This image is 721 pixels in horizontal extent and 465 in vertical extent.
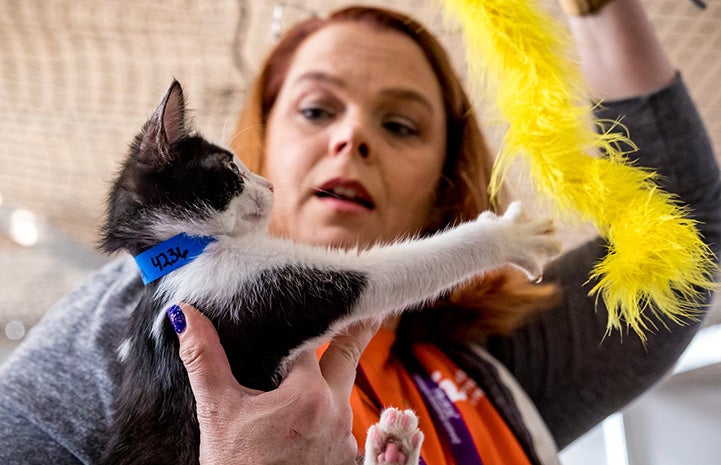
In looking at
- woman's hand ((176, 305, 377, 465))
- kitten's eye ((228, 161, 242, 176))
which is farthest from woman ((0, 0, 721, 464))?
kitten's eye ((228, 161, 242, 176))

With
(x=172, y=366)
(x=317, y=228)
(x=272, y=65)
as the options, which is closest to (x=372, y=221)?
(x=317, y=228)

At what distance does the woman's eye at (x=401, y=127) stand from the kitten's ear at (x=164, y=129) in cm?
29

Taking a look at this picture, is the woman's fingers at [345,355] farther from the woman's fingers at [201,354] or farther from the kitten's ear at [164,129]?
the kitten's ear at [164,129]

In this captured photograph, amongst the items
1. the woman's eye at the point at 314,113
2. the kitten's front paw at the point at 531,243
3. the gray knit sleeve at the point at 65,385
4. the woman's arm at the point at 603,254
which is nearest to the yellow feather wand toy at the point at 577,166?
the kitten's front paw at the point at 531,243

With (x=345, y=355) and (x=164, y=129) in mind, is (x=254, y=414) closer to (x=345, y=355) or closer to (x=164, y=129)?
(x=345, y=355)

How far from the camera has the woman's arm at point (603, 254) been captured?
76 centimetres

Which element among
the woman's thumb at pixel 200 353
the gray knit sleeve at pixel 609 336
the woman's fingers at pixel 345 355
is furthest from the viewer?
the gray knit sleeve at pixel 609 336

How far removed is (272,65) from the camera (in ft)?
3.49

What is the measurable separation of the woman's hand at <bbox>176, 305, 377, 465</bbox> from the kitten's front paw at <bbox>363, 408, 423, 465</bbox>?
1.6 inches

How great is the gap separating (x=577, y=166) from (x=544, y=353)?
1.98 feet

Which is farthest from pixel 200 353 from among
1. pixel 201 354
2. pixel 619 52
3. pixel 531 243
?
pixel 619 52

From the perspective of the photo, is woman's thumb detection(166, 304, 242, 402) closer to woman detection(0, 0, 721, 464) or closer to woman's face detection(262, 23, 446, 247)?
woman detection(0, 0, 721, 464)

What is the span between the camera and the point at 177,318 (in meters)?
0.57

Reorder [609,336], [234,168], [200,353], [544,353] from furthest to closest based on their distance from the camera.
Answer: [544,353], [609,336], [234,168], [200,353]
